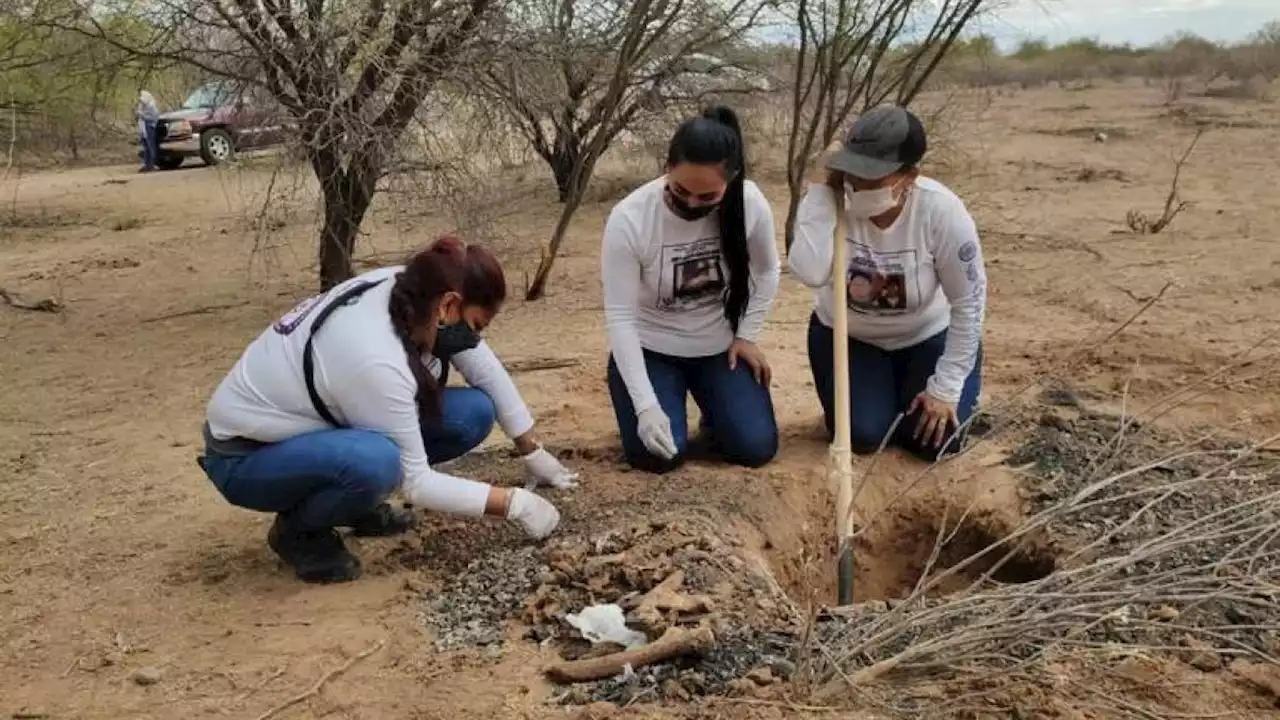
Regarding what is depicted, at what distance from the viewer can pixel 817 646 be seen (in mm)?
2529

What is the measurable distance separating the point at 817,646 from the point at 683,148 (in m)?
1.54

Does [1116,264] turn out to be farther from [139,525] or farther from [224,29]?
[139,525]

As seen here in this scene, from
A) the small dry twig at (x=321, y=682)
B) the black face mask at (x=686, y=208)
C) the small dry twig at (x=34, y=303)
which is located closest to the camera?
the small dry twig at (x=321, y=682)

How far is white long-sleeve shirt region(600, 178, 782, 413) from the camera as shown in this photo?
379cm

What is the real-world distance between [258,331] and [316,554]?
12.2 feet

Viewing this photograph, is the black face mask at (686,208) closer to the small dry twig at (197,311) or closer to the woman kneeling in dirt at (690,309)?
the woman kneeling in dirt at (690,309)

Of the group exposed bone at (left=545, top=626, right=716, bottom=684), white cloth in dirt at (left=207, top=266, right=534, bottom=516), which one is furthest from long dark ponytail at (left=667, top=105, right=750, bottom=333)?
exposed bone at (left=545, top=626, right=716, bottom=684)

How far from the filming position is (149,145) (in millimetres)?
16531

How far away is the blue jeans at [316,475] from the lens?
305 centimetres

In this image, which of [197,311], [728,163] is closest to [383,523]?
[728,163]

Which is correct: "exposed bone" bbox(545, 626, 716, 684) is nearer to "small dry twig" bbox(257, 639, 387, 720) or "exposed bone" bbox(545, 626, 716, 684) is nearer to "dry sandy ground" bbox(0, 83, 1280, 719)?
"dry sandy ground" bbox(0, 83, 1280, 719)

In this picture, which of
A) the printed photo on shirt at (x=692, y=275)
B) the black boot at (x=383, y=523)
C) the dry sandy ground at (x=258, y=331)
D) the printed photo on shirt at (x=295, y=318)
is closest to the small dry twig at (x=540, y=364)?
the dry sandy ground at (x=258, y=331)

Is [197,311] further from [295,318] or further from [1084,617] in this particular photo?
[1084,617]

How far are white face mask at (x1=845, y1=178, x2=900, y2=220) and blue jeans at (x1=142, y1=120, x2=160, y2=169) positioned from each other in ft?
46.5
